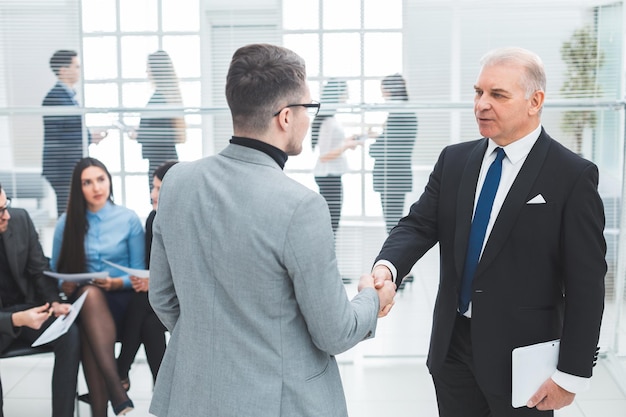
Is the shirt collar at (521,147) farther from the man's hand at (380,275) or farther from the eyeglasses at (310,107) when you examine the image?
the eyeglasses at (310,107)

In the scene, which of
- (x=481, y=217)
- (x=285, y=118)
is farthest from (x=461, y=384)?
(x=285, y=118)

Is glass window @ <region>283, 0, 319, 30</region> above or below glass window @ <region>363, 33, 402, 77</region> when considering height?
above

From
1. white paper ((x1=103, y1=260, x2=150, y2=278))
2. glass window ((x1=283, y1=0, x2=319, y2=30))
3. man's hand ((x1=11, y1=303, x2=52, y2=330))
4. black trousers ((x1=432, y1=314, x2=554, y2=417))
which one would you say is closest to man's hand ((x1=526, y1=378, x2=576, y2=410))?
black trousers ((x1=432, y1=314, x2=554, y2=417))

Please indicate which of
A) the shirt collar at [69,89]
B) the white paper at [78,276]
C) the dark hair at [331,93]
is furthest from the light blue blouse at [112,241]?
the dark hair at [331,93]

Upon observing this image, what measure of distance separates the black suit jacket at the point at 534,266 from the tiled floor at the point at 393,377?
67.5 inches

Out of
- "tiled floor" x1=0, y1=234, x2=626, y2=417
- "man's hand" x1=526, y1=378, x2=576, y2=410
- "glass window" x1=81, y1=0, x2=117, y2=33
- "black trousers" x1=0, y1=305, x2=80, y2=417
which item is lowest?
"tiled floor" x1=0, y1=234, x2=626, y2=417

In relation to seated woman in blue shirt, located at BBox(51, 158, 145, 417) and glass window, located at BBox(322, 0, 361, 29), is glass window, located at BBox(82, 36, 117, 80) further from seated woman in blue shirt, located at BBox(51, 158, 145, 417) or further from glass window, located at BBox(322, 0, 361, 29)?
glass window, located at BBox(322, 0, 361, 29)

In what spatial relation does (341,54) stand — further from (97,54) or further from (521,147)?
(521,147)

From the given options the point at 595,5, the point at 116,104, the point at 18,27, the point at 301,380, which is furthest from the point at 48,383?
the point at 595,5

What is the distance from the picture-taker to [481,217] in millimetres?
2238

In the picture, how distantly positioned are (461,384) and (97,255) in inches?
87.9

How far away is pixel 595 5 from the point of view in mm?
4340

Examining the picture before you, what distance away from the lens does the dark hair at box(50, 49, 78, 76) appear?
448 centimetres

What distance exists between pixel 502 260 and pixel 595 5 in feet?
9.00
